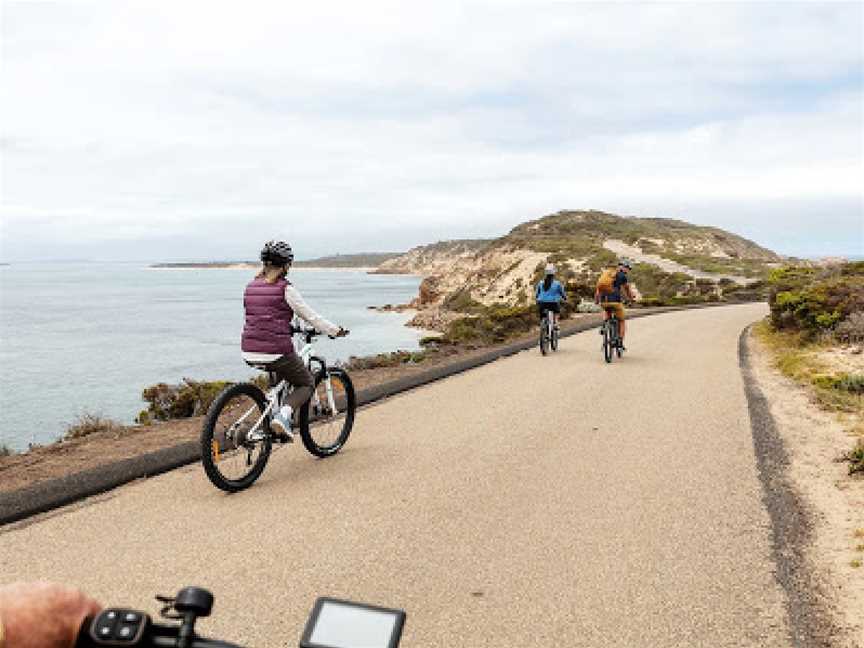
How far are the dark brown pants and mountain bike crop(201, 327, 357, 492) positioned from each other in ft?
0.30

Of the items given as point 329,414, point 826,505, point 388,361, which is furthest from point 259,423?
point 388,361

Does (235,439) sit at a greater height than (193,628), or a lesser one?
lesser

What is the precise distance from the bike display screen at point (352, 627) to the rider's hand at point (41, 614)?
48 centimetres

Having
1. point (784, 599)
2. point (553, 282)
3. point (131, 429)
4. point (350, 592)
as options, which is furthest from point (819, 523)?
point (553, 282)

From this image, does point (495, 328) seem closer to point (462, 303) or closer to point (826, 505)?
point (826, 505)

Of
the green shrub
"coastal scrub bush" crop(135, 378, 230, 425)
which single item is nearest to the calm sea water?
"coastal scrub bush" crop(135, 378, 230, 425)

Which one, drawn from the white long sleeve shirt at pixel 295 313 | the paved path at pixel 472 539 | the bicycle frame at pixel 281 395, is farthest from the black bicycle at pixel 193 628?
the white long sleeve shirt at pixel 295 313

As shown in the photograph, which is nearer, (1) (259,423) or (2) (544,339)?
(1) (259,423)

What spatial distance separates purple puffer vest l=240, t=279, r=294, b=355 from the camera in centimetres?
723

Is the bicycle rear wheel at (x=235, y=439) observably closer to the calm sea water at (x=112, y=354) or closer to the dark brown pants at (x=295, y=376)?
the dark brown pants at (x=295, y=376)

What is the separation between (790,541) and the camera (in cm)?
576

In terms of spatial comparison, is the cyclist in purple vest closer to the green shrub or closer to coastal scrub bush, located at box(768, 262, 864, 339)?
the green shrub

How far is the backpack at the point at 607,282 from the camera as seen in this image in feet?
54.6

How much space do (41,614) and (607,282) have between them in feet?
52.5
